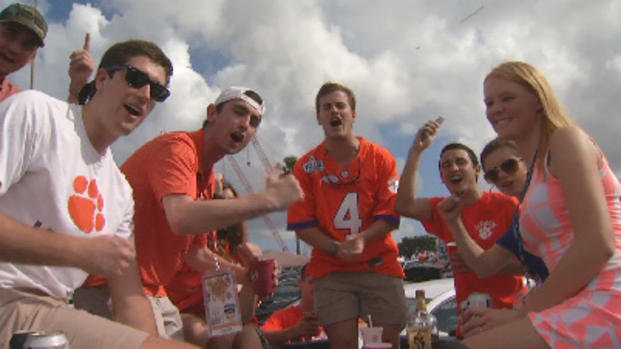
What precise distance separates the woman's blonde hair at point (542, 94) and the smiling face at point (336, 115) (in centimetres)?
169

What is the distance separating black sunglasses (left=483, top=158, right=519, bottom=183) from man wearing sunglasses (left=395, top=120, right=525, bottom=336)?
18 cm

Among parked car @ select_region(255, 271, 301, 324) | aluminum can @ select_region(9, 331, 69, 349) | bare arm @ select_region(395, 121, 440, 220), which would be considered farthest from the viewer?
parked car @ select_region(255, 271, 301, 324)

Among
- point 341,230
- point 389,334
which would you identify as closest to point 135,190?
point 341,230

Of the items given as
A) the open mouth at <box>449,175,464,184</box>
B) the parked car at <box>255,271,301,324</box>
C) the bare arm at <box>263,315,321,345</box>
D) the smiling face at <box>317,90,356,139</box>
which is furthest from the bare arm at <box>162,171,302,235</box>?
the parked car at <box>255,271,301,324</box>

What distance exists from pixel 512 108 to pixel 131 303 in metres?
2.10

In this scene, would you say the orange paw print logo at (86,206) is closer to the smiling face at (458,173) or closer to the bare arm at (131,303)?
the bare arm at (131,303)

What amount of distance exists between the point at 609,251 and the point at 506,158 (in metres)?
1.71

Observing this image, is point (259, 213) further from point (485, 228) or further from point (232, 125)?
point (485, 228)

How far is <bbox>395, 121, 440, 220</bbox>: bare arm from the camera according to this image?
13.2 ft

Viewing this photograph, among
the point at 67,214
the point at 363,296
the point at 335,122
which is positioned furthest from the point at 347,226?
the point at 67,214

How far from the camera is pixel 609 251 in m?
2.19

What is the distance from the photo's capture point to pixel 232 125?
340 cm

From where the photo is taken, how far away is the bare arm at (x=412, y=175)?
4012 millimetres

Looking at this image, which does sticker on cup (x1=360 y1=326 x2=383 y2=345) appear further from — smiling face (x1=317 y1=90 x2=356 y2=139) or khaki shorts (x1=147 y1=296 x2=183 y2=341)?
smiling face (x1=317 y1=90 x2=356 y2=139)
